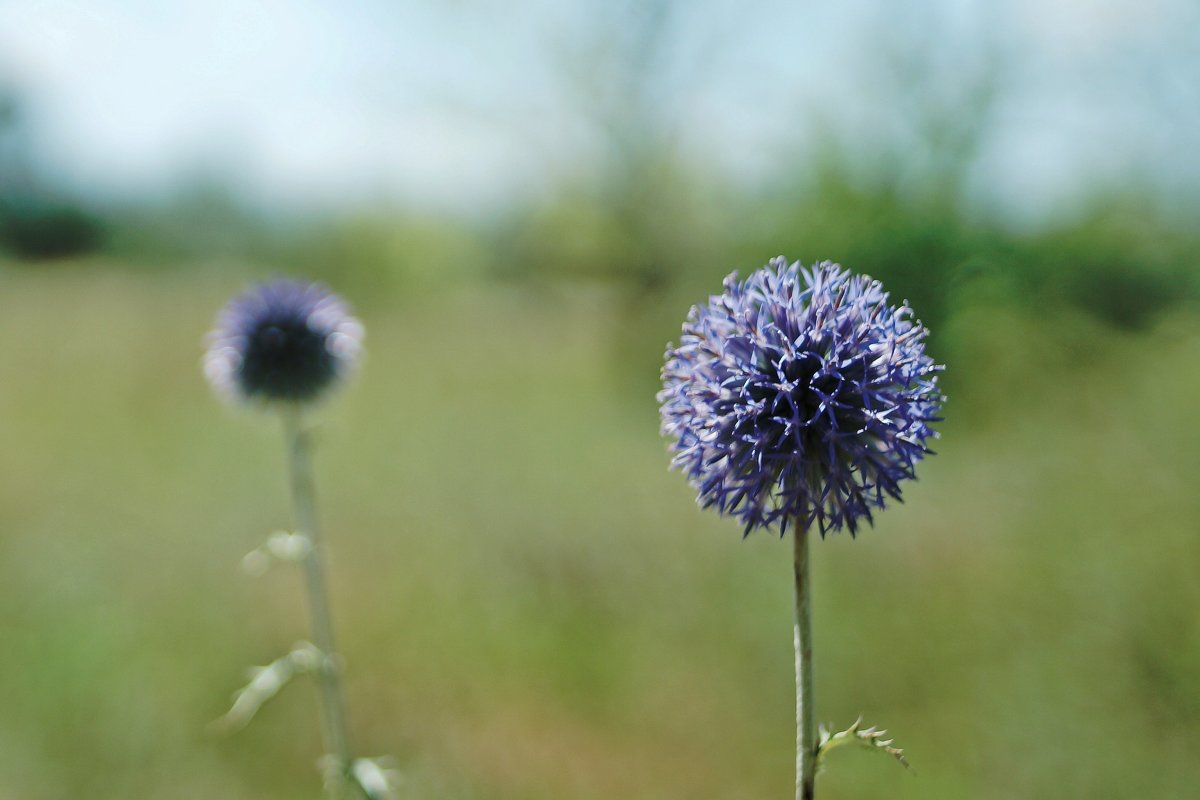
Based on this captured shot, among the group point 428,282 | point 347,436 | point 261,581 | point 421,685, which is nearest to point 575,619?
point 421,685

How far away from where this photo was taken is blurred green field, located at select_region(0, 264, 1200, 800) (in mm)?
4027

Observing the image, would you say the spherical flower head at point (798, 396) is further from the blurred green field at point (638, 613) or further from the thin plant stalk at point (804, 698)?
the blurred green field at point (638, 613)

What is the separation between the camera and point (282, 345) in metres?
3.20

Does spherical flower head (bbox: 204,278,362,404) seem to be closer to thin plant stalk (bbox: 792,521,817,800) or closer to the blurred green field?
the blurred green field

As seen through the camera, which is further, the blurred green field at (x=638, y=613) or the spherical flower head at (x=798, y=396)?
the blurred green field at (x=638, y=613)

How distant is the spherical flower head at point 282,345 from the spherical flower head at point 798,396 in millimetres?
2049

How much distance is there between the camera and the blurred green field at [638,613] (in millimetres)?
4027

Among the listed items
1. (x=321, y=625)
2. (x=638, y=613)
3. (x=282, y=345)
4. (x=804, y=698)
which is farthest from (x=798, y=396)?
(x=638, y=613)

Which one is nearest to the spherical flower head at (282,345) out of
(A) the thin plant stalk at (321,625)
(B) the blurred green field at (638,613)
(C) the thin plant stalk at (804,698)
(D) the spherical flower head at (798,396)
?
(B) the blurred green field at (638,613)

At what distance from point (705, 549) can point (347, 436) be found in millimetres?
6322

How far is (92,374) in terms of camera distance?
43.7ft

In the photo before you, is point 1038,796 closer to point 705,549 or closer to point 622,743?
point 622,743

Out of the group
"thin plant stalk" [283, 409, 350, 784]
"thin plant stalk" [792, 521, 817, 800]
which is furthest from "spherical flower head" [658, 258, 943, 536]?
"thin plant stalk" [283, 409, 350, 784]

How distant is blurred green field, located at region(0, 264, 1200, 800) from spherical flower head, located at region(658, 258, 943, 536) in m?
1.76
